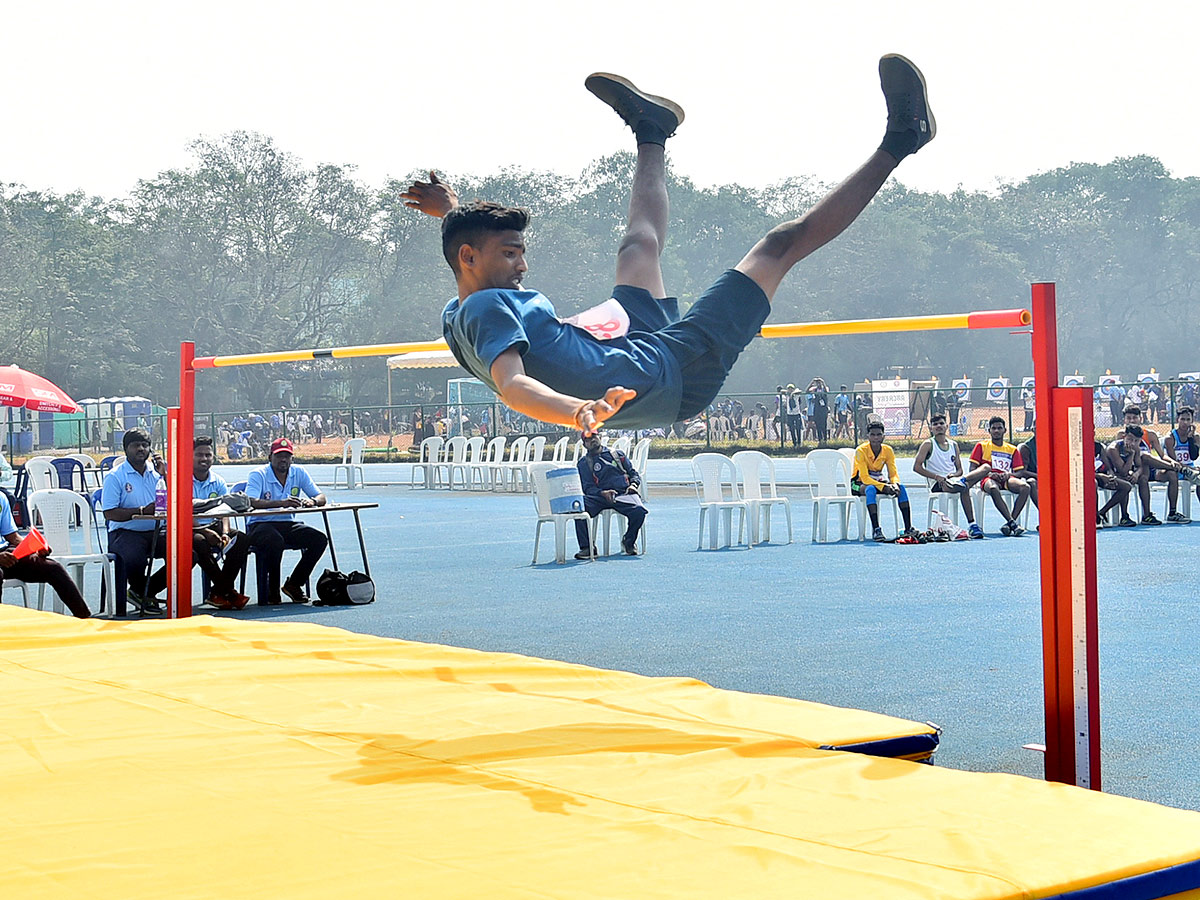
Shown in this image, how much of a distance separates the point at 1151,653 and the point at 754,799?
3.47 meters

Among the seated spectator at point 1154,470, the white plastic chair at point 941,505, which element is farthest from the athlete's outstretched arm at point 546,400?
the seated spectator at point 1154,470

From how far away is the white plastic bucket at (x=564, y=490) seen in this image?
9.55m

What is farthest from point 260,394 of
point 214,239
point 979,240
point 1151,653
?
point 1151,653

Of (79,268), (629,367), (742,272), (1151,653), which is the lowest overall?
(1151,653)

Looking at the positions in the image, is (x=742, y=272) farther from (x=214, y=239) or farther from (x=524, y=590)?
(x=214, y=239)

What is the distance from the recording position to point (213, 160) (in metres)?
44.0

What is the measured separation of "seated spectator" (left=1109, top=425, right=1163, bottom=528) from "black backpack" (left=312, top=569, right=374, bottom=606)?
23.0 ft

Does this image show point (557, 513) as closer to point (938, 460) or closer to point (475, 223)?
point (938, 460)

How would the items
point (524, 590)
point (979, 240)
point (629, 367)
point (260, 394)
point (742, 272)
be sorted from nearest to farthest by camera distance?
point (629, 367) < point (742, 272) < point (524, 590) < point (260, 394) < point (979, 240)

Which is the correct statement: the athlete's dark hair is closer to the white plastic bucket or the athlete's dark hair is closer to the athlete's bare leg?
the athlete's bare leg

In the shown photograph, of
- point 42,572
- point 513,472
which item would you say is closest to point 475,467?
point 513,472

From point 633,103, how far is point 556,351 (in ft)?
2.27

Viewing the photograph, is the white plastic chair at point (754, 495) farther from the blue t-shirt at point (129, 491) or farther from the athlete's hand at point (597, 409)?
the athlete's hand at point (597, 409)

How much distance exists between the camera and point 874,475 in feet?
35.2
